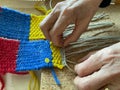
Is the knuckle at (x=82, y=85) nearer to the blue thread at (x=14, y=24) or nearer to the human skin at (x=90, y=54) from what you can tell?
the human skin at (x=90, y=54)

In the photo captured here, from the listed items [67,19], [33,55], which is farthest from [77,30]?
[33,55]

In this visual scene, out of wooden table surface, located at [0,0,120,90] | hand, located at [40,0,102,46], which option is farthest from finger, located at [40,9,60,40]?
wooden table surface, located at [0,0,120,90]

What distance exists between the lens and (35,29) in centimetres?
85

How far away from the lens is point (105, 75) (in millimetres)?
630

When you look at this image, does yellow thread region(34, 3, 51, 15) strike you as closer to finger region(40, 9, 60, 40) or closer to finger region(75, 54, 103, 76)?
finger region(40, 9, 60, 40)

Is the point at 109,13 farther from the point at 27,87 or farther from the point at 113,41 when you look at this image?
the point at 27,87

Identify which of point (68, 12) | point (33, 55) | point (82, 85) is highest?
point (68, 12)

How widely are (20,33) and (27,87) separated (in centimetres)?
17

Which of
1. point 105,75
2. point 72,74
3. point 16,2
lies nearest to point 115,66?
point 105,75

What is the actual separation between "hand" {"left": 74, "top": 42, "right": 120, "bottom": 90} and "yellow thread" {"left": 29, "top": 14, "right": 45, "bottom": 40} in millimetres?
188

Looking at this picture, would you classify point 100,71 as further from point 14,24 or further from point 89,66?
point 14,24

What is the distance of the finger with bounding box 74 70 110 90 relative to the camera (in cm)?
63

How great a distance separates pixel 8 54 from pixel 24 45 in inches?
2.3

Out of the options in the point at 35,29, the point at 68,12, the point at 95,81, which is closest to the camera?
the point at 95,81
